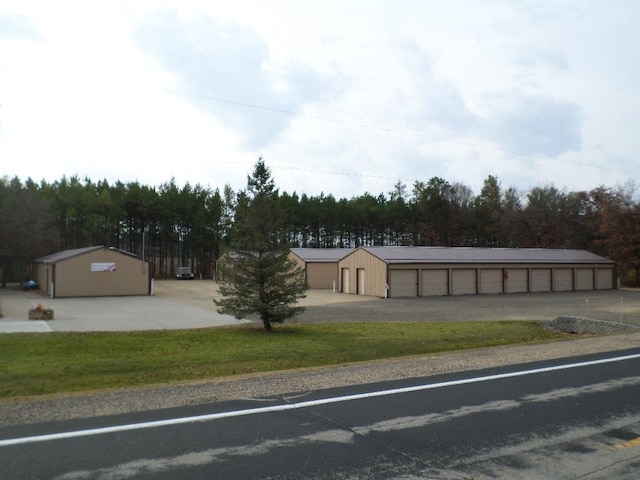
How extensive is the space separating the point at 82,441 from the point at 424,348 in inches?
374

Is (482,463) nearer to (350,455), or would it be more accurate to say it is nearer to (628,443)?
(350,455)

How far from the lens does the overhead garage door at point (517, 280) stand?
41656 mm

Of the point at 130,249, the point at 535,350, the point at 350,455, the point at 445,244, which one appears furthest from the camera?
the point at 445,244

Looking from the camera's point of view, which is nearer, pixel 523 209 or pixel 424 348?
pixel 424 348

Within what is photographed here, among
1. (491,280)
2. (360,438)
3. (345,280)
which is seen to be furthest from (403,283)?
(360,438)

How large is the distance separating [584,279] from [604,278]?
A: 303 centimetres

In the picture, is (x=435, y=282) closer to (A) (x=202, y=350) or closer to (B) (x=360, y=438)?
(A) (x=202, y=350)

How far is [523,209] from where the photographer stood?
67688 mm

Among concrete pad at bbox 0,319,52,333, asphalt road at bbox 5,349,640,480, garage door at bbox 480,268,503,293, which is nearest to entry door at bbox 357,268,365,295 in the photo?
garage door at bbox 480,268,503,293

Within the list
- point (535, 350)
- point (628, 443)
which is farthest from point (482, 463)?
point (535, 350)

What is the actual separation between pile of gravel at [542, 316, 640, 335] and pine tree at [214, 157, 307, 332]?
32.5 ft

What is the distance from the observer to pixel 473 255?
41.6 m

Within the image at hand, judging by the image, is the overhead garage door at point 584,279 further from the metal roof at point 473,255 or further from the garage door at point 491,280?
the garage door at point 491,280

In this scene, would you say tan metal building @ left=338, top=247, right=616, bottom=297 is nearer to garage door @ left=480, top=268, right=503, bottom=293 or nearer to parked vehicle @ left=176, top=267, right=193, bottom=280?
garage door @ left=480, top=268, right=503, bottom=293
